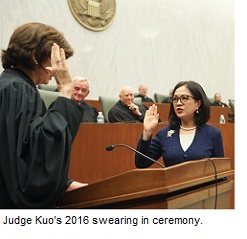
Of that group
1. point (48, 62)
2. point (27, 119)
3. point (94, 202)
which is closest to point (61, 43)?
point (48, 62)

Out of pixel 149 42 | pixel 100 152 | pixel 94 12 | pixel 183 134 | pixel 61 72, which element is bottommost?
pixel 100 152

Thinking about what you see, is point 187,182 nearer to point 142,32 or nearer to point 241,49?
point 241,49

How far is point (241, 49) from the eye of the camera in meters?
0.83

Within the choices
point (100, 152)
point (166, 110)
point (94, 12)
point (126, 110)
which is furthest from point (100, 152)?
point (94, 12)

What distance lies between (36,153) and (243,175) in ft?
1.59

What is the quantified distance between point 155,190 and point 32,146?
0.80 ft

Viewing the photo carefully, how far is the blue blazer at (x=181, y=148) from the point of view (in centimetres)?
112

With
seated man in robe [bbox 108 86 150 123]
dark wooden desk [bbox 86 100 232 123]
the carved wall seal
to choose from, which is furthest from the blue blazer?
the carved wall seal

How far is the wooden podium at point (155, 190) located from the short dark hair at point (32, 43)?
309 millimetres

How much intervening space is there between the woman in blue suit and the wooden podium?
39 cm

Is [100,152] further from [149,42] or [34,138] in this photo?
[149,42]

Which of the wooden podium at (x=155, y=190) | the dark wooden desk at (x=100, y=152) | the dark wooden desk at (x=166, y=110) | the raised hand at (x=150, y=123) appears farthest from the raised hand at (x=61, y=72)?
the dark wooden desk at (x=166, y=110)

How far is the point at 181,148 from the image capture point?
1.13 metres

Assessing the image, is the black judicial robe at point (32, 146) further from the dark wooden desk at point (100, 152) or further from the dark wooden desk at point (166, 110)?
the dark wooden desk at point (166, 110)
